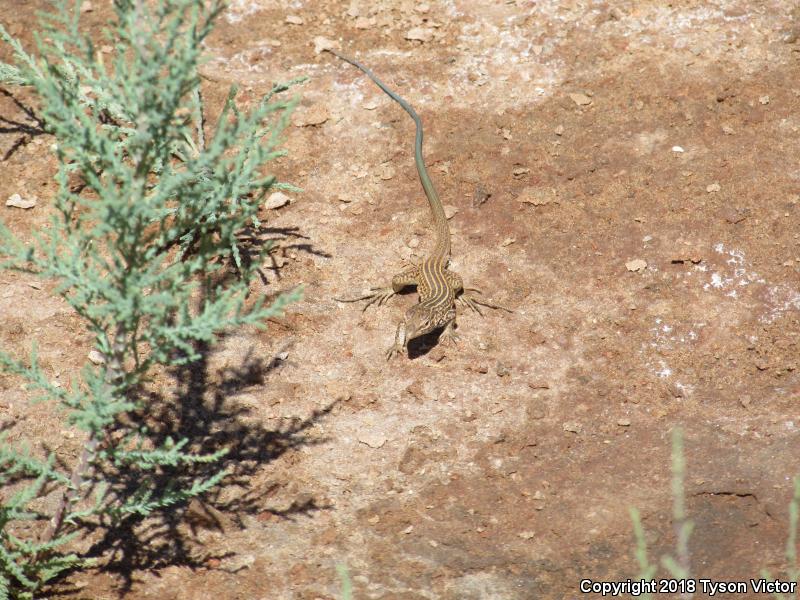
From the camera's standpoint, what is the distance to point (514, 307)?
6805 mm

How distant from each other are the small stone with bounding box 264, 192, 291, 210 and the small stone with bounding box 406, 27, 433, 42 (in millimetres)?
2513

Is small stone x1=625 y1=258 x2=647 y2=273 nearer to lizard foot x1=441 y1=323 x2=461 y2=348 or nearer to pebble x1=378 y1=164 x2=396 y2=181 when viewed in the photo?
lizard foot x1=441 y1=323 x2=461 y2=348

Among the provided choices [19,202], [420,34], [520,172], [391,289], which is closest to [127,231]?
[391,289]

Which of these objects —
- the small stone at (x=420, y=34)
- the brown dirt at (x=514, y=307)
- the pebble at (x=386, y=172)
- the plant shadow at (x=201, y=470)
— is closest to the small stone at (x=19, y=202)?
the brown dirt at (x=514, y=307)

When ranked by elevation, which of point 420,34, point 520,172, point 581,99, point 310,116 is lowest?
point 520,172

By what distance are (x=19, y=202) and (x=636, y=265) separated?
536 centimetres

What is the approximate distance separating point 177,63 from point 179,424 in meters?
2.86

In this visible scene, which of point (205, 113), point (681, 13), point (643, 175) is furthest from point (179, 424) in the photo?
point (681, 13)

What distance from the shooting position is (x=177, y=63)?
12.7ft

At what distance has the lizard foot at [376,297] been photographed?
693cm

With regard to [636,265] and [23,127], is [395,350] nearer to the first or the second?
[636,265]

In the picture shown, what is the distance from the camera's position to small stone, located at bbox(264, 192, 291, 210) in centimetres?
757

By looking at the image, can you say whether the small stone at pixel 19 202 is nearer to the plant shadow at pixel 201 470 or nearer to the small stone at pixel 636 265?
the plant shadow at pixel 201 470

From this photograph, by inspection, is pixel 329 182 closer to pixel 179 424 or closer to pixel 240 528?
pixel 179 424
